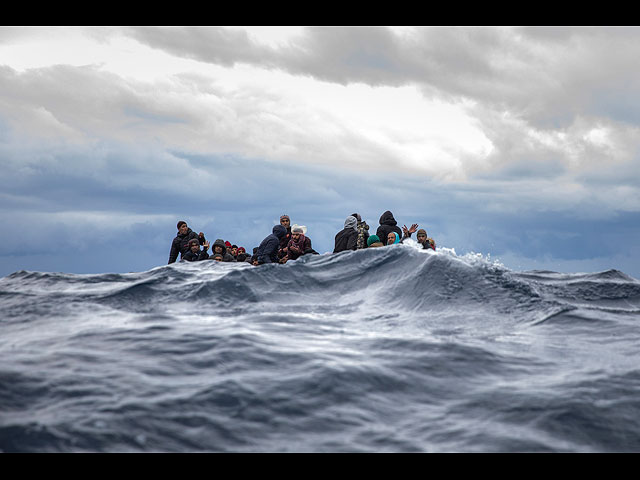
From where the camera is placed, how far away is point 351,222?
53.9 ft

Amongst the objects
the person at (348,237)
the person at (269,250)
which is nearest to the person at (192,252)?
the person at (269,250)

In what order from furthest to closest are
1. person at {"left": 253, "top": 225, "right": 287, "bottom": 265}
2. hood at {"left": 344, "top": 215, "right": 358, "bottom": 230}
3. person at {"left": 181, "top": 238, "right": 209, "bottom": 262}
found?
person at {"left": 181, "top": 238, "right": 209, "bottom": 262} → hood at {"left": 344, "top": 215, "right": 358, "bottom": 230} → person at {"left": 253, "top": 225, "right": 287, "bottom": 265}

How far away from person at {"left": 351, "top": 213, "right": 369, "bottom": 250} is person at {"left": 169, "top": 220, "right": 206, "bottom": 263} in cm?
500

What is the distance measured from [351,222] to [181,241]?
5.28 metres

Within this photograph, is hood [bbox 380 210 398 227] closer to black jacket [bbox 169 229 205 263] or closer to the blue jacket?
the blue jacket

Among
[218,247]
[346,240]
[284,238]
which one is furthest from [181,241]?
[346,240]

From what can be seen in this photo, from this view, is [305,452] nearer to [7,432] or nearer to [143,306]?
[7,432]

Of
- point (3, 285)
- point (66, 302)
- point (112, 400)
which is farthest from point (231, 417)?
point (3, 285)

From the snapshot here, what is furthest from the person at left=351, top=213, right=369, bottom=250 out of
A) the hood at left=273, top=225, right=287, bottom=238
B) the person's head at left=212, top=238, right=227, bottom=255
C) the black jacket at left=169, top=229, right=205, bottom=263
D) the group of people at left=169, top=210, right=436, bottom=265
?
the black jacket at left=169, top=229, right=205, bottom=263

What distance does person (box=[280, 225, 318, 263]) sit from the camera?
16.5 m

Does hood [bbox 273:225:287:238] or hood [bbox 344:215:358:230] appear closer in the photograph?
hood [bbox 273:225:287:238]

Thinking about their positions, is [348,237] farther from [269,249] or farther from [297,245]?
[269,249]

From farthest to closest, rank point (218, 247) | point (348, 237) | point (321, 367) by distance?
point (218, 247) < point (348, 237) < point (321, 367)
